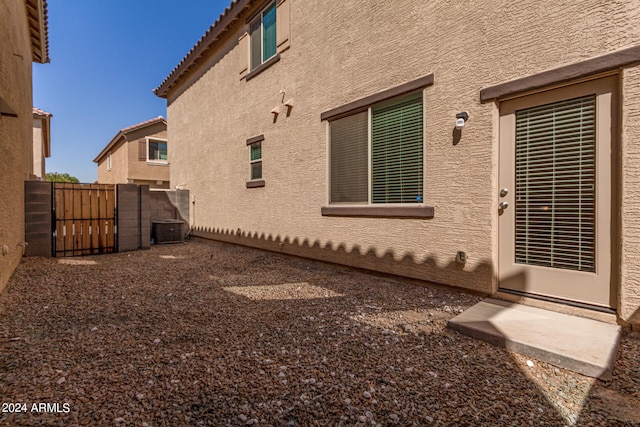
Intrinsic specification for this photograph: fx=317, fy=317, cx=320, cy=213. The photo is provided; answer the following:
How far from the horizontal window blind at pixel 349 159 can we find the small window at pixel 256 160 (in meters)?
2.74

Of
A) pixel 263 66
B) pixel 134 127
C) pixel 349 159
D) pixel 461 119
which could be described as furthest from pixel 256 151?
pixel 134 127

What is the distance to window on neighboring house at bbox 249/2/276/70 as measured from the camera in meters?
7.74

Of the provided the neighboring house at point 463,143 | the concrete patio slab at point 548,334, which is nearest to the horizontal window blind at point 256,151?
the neighboring house at point 463,143

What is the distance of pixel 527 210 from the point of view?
3.70m

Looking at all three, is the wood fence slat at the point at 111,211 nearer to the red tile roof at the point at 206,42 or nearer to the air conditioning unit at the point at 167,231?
the air conditioning unit at the point at 167,231

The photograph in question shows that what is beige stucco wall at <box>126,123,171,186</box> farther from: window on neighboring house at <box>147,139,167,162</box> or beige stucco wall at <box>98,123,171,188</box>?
window on neighboring house at <box>147,139,167,162</box>

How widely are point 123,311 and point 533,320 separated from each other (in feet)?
14.3

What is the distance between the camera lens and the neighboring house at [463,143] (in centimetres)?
313

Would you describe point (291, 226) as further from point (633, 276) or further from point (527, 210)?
point (633, 276)

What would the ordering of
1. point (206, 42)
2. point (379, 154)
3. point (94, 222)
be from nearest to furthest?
point (379, 154) → point (94, 222) → point (206, 42)

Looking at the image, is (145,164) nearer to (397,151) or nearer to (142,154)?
(142,154)

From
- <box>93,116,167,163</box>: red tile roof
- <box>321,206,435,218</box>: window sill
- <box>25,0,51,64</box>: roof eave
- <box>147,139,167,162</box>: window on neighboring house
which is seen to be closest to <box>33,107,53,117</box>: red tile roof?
<box>93,116,167,163</box>: red tile roof

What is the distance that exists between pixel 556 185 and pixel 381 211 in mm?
2282

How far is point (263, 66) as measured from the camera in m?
7.84
